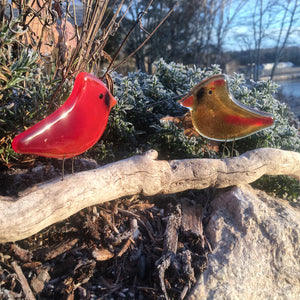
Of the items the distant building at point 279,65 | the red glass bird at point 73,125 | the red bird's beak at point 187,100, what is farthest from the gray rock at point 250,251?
the distant building at point 279,65

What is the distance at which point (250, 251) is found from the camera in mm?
2115

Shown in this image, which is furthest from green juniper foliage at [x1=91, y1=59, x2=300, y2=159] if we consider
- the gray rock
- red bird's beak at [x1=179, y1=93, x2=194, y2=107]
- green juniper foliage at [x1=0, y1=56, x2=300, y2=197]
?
the gray rock

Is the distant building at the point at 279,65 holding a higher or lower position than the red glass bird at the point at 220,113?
lower

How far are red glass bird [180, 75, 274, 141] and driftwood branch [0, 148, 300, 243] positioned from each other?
254 millimetres

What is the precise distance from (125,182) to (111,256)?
52 cm

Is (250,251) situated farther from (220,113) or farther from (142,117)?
(142,117)

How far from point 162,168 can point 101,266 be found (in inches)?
33.0

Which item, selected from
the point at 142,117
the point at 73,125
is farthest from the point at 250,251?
the point at 142,117

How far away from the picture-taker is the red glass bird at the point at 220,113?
2.29 m

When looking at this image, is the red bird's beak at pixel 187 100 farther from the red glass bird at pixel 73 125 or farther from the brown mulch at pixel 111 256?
the brown mulch at pixel 111 256

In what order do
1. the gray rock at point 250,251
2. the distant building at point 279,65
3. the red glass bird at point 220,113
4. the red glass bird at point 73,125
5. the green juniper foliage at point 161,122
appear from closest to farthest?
1. the red glass bird at point 73,125
2. the gray rock at point 250,251
3. the red glass bird at point 220,113
4. the green juniper foliage at point 161,122
5. the distant building at point 279,65

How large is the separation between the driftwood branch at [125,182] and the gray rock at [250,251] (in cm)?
24

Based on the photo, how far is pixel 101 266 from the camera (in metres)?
1.91

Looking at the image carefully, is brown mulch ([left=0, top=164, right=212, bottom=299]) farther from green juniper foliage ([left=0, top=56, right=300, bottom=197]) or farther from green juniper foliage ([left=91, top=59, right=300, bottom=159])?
green juniper foliage ([left=91, top=59, right=300, bottom=159])
